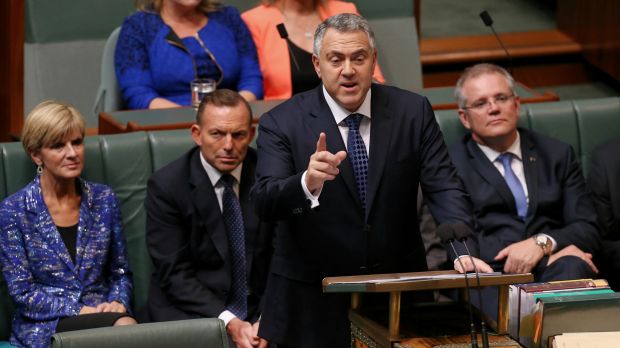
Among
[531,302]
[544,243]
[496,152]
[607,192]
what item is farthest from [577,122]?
[531,302]

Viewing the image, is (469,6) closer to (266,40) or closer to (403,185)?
(266,40)

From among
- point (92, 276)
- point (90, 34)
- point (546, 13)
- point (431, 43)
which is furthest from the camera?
point (546, 13)

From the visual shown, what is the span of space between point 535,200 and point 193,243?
958 mm

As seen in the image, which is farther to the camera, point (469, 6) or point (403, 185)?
point (469, 6)

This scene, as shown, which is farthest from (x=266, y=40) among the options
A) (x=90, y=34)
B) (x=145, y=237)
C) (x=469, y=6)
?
(x=469, y=6)

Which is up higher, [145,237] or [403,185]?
[403,185]

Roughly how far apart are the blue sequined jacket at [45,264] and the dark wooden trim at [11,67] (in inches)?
53.9

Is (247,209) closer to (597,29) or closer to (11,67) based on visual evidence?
(11,67)

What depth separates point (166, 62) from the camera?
13.2 ft

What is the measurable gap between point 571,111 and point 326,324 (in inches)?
52.8

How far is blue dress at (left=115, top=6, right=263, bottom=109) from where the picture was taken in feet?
13.2

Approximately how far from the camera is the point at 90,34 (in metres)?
4.53

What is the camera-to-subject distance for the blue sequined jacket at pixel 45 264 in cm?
303

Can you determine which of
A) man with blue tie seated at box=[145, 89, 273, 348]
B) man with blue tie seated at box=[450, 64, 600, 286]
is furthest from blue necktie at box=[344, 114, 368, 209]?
man with blue tie seated at box=[450, 64, 600, 286]
